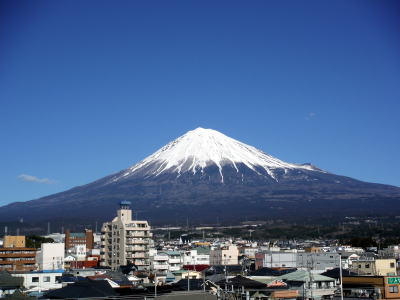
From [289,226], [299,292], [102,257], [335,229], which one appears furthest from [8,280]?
[289,226]

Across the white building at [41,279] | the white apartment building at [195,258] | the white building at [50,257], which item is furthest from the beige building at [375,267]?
the white building at [50,257]

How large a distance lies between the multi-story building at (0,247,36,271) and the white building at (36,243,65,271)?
2368 mm

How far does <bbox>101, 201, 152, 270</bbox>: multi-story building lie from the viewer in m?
61.6

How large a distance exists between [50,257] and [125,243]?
7.04 meters

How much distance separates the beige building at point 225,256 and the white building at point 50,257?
51.1 feet

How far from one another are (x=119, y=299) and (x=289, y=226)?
114 meters

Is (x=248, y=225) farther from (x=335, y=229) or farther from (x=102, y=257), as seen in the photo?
(x=102, y=257)

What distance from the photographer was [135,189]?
7726 inches

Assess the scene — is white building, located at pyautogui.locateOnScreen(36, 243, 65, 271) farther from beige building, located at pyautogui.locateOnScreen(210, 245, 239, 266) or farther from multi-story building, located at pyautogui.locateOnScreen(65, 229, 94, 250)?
multi-story building, located at pyautogui.locateOnScreen(65, 229, 94, 250)

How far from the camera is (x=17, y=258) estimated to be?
53.0 metres

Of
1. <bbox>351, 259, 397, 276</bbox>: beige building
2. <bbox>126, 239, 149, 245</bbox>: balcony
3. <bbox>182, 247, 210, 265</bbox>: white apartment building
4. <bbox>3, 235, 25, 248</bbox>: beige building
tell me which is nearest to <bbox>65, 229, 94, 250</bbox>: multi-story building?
<bbox>182, 247, 210, 265</bbox>: white apartment building

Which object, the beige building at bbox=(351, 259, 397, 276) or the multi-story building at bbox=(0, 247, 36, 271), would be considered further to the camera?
the multi-story building at bbox=(0, 247, 36, 271)

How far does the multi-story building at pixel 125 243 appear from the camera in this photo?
61.6 metres

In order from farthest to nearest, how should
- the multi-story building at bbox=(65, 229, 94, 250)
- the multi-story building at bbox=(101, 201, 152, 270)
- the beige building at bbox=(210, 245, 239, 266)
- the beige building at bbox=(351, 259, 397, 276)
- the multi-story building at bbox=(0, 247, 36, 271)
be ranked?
the multi-story building at bbox=(65, 229, 94, 250) < the beige building at bbox=(210, 245, 239, 266) < the multi-story building at bbox=(101, 201, 152, 270) < the multi-story building at bbox=(0, 247, 36, 271) < the beige building at bbox=(351, 259, 397, 276)
